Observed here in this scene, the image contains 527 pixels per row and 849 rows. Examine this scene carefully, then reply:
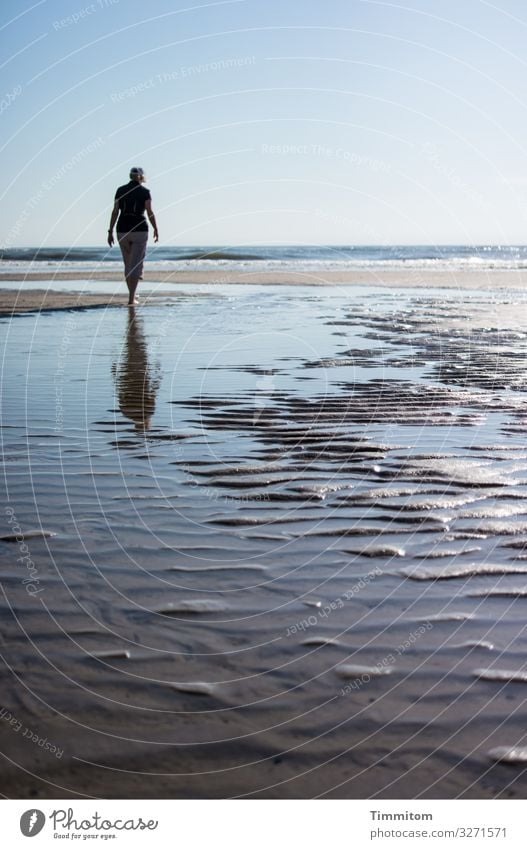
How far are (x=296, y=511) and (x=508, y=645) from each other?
6.15 ft

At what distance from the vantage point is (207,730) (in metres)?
3.01

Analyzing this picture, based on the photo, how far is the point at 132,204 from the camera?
684 inches

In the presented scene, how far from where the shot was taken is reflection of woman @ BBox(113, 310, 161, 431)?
26.4 feet

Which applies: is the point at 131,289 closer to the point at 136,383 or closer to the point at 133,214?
the point at 133,214

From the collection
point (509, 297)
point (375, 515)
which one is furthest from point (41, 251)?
point (375, 515)

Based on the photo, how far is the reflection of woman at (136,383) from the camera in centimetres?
805

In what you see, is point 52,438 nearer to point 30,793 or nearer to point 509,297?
point 30,793

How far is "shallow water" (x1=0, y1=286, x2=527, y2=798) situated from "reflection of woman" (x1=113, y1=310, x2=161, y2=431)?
0.19 ft

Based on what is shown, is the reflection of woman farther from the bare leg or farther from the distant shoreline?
the distant shoreline

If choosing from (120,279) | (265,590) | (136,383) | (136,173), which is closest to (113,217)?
(136,173)

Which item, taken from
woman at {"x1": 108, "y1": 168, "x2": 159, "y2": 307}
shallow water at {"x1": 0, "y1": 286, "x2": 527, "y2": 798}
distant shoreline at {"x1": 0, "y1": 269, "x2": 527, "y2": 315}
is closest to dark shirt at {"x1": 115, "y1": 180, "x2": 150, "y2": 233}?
woman at {"x1": 108, "y1": 168, "x2": 159, "y2": 307}

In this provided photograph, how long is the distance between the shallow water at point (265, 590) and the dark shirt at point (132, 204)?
8.75m

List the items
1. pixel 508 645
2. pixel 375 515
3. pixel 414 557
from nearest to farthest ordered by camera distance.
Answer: pixel 508 645 < pixel 414 557 < pixel 375 515

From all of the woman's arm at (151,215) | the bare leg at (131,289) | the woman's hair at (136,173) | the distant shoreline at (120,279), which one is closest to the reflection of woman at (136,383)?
the woman's arm at (151,215)
